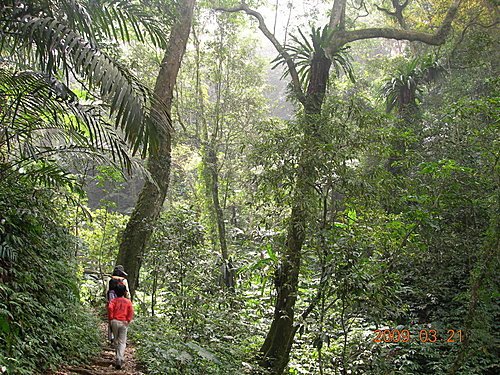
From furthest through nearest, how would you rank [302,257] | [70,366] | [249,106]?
1. [249,106]
2. [302,257]
3. [70,366]

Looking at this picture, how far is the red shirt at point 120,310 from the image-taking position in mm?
5455

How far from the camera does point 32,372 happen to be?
3639 mm

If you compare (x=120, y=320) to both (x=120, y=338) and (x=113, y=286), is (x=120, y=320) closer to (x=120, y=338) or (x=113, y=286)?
(x=120, y=338)

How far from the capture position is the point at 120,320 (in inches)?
214

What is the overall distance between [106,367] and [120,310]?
0.66 m

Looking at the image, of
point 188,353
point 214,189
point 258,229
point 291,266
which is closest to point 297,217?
point 291,266

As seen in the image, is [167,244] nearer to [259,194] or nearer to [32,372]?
[259,194]

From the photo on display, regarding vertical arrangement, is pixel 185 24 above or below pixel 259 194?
above

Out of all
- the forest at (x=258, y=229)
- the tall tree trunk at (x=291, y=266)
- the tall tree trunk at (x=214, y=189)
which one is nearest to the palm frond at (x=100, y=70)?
the forest at (x=258, y=229)

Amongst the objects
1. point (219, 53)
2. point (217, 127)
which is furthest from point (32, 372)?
point (219, 53)

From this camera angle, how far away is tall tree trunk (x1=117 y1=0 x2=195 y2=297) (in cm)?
808

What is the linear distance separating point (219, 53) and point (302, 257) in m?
10.2

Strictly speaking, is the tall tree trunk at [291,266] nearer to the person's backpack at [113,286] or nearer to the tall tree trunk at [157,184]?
the person's backpack at [113,286]

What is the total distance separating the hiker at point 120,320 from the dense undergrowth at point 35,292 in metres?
0.35
